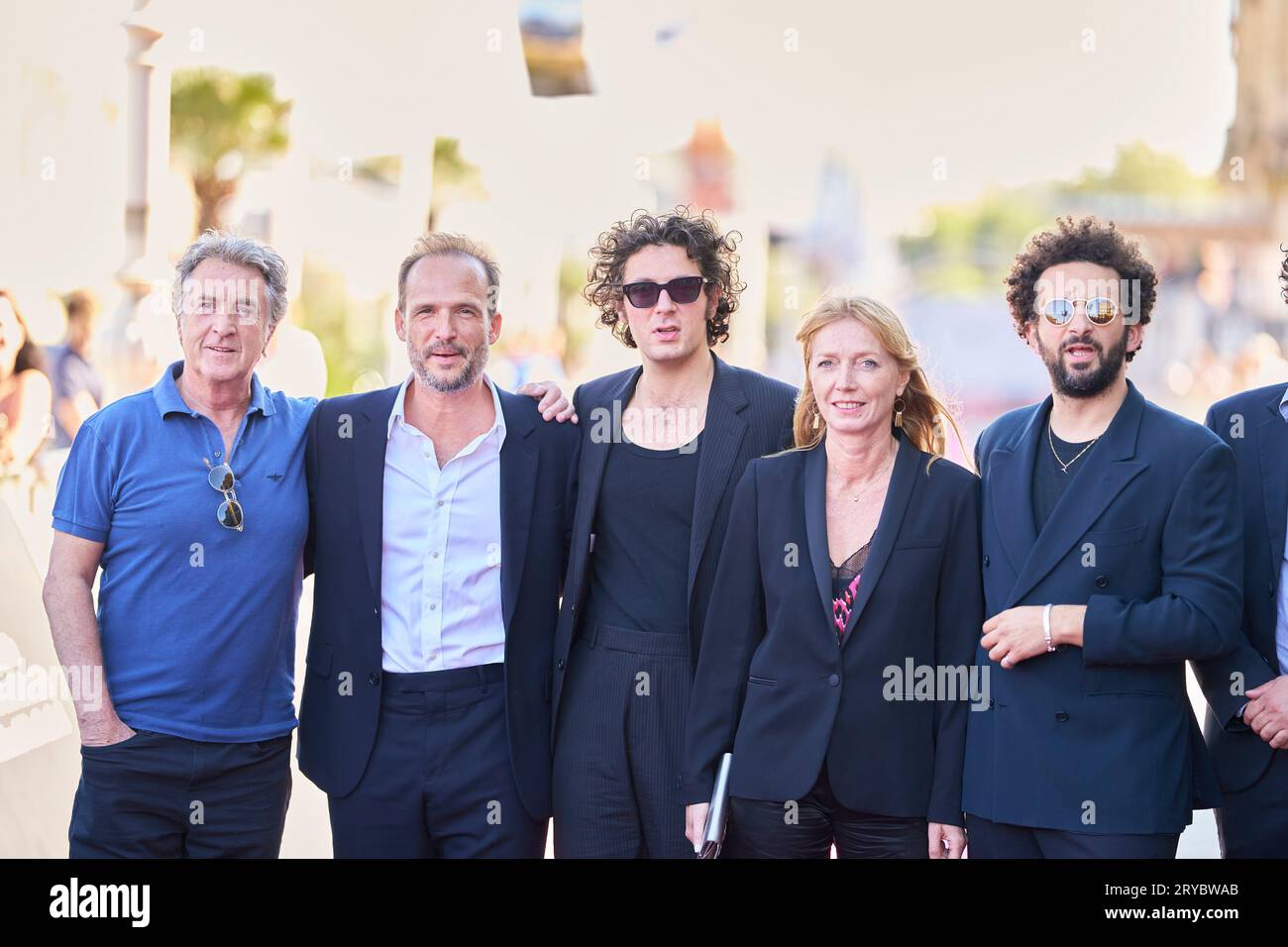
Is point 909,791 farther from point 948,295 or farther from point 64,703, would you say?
point 948,295

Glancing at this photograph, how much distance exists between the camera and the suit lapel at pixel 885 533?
3.51 metres

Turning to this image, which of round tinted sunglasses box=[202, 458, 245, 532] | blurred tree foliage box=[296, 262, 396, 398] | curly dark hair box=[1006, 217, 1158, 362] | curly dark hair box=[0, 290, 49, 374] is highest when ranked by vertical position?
blurred tree foliage box=[296, 262, 396, 398]

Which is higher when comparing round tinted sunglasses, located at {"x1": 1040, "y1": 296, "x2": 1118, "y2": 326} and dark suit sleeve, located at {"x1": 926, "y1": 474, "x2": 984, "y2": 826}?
round tinted sunglasses, located at {"x1": 1040, "y1": 296, "x2": 1118, "y2": 326}

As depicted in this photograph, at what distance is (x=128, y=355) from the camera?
13219mm

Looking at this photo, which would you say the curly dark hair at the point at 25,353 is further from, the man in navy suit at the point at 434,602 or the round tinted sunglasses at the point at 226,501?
the man in navy suit at the point at 434,602

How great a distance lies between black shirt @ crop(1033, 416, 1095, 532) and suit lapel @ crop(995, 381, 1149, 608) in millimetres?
32

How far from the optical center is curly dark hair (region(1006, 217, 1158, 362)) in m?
3.65

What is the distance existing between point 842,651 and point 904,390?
813 millimetres

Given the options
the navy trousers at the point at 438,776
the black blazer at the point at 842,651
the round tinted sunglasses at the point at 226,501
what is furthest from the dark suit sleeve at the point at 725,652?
the round tinted sunglasses at the point at 226,501

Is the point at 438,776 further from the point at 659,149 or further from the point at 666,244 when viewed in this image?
the point at 659,149

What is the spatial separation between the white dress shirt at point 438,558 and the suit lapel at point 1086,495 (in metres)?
1.58

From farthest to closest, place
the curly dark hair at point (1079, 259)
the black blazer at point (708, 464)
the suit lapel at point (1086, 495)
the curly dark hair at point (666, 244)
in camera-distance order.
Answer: the curly dark hair at point (666, 244) < the black blazer at point (708, 464) < the curly dark hair at point (1079, 259) < the suit lapel at point (1086, 495)

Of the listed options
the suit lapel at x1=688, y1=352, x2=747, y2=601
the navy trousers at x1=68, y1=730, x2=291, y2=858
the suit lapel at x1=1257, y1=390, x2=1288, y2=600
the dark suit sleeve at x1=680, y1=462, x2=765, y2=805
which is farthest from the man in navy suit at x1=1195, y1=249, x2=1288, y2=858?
the navy trousers at x1=68, y1=730, x2=291, y2=858

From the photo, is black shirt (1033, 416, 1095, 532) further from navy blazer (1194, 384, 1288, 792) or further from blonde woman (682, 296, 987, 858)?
navy blazer (1194, 384, 1288, 792)
